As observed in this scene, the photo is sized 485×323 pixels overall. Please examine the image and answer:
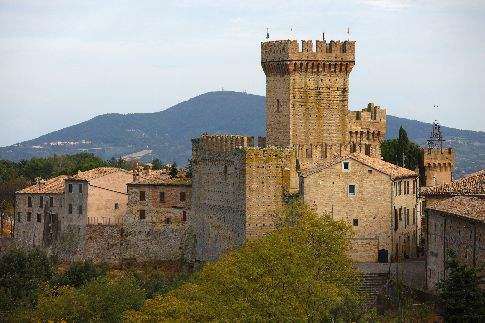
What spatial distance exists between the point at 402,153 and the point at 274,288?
4583 centimetres

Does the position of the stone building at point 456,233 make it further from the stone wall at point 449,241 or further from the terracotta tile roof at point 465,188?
the terracotta tile roof at point 465,188

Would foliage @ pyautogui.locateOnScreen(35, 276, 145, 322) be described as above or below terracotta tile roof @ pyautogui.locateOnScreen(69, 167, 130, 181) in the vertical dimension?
below

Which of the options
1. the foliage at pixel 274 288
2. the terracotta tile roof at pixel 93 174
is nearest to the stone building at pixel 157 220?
the terracotta tile roof at pixel 93 174

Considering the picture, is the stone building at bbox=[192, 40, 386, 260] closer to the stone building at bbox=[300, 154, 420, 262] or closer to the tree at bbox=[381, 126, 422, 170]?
the stone building at bbox=[300, 154, 420, 262]

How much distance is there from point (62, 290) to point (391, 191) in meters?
18.5

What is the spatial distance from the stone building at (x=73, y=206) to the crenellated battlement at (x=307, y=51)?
20439 mm

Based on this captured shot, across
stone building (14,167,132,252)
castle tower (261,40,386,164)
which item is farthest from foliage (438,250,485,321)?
stone building (14,167,132,252)

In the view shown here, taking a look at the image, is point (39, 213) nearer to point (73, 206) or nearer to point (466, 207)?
point (73, 206)

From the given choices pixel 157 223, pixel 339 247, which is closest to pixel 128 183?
pixel 157 223

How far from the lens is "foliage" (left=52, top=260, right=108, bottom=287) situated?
82.5 meters

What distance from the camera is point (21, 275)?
8512 cm

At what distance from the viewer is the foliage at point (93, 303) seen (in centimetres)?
6544

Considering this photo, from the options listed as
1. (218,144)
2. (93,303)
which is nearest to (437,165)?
(218,144)

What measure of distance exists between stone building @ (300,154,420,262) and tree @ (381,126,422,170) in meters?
22.8
